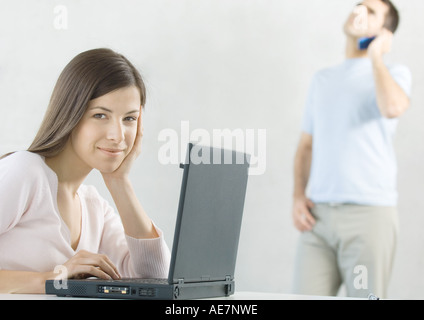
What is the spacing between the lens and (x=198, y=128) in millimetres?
2971

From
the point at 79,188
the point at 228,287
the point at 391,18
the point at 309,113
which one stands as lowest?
the point at 228,287

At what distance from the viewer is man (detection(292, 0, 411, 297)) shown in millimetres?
2346

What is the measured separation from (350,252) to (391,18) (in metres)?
1.06

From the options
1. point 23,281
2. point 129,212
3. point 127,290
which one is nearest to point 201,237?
point 127,290

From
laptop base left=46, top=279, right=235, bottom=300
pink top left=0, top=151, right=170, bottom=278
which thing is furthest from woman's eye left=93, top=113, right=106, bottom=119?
laptop base left=46, top=279, right=235, bottom=300

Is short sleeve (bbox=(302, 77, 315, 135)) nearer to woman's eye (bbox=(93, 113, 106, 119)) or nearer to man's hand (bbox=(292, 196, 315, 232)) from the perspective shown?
man's hand (bbox=(292, 196, 315, 232))

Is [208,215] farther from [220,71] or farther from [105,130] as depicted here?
[220,71]

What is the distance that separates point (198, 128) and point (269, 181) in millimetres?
433

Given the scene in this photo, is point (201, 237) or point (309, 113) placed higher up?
point (309, 113)

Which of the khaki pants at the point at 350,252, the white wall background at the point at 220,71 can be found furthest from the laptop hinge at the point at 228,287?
the white wall background at the point at 220,71

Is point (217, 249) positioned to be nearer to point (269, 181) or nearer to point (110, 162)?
point (110, 162)

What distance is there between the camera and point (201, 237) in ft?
3.18

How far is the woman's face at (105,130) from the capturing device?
4.44ft
